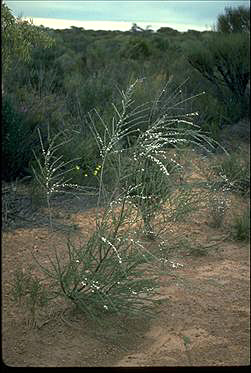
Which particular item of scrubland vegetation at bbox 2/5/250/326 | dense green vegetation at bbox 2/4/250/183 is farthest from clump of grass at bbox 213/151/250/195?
dense green vegetation at bbox 2/4/250/183

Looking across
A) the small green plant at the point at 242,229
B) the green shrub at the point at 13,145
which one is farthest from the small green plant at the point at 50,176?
the small green plant at the point at 242,229

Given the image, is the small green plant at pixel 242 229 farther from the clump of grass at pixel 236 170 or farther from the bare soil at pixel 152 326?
the clump of grass at pixel 236 170

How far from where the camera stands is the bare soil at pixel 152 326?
4398 millimetres

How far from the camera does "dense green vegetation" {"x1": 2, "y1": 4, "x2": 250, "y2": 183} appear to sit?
679 cm

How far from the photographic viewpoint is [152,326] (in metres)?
4.92

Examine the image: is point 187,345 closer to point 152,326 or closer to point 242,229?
point 152,326

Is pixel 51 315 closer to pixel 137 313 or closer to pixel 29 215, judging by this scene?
pixel 137 313

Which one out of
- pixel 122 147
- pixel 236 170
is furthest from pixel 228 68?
pixel 122 147

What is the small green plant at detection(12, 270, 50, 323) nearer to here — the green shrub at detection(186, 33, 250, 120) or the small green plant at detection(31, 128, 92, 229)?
the small green plant at detection(31, 128, 92, 229)

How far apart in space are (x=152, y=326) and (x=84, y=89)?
6.15m

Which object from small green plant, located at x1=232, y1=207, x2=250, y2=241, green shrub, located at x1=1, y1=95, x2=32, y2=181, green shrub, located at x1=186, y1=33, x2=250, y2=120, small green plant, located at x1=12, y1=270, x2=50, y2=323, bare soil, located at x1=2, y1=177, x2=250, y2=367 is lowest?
small green plant, located at x1=232, y1=207, x2=250, y2=241

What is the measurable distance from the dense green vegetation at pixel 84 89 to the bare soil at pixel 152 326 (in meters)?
1.24

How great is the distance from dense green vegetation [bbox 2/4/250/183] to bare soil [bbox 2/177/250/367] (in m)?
1.24

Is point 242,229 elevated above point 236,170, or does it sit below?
below
